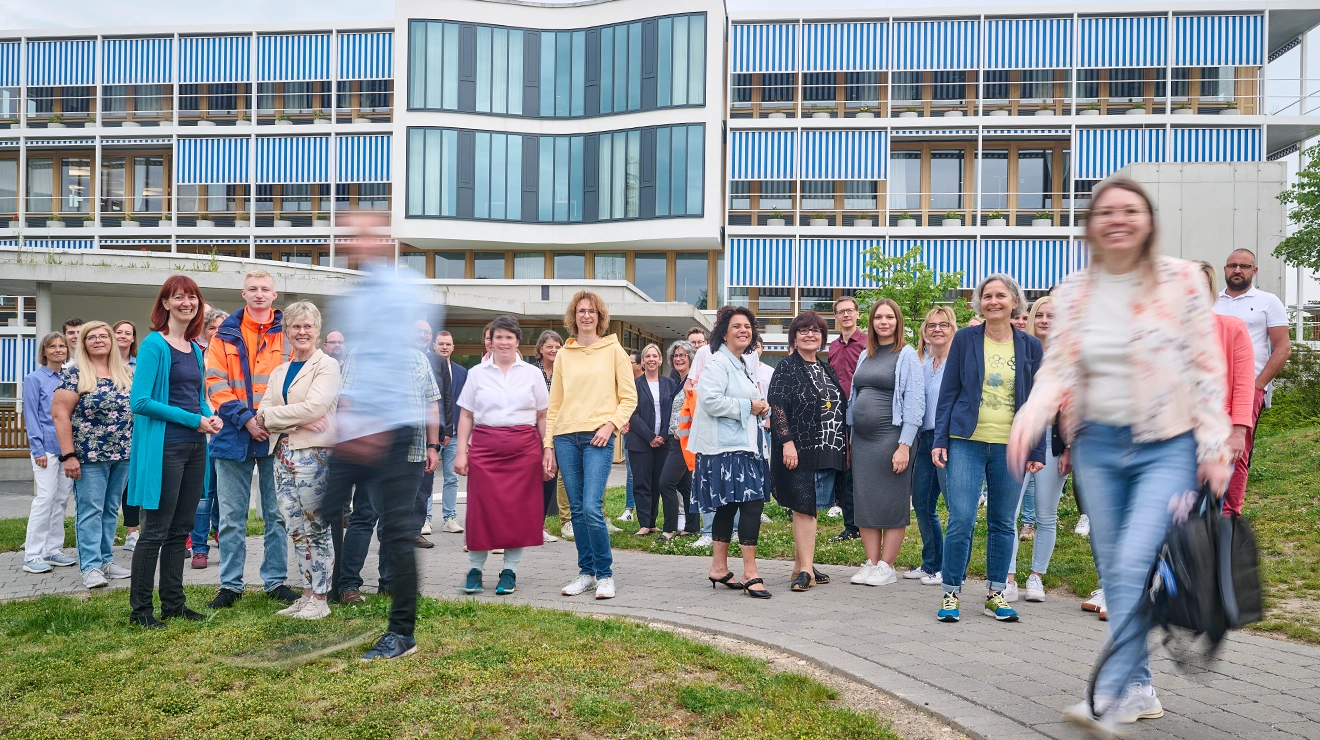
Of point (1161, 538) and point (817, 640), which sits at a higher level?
point (1161, 538)

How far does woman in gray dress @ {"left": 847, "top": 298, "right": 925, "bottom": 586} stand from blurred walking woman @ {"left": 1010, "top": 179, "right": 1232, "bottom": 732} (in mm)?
3174

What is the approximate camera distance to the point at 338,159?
4234 cm

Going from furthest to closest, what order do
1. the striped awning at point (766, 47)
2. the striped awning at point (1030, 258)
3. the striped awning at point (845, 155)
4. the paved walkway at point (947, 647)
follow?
the striped awning at point (766, 47) < the striped awning at point (845, 155) < the striped awning at point (1030, 258) < the paved walkway at point (947, 647)

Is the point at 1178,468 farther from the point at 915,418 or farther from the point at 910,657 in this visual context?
the point at 915,418

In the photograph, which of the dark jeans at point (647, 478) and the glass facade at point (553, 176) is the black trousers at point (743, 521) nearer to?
the dark jeans at point (647, 478)

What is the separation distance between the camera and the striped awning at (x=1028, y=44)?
39188 millimetres

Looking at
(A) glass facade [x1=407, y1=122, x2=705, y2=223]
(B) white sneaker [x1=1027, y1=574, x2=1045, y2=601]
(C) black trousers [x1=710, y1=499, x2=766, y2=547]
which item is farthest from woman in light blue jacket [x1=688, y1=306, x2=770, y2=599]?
(A) glass facade [x1=407, y1=122, x2=705, y2=223]

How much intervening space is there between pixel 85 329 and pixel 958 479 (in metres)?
7.06

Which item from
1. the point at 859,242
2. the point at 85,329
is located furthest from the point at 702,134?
the point at 85,329

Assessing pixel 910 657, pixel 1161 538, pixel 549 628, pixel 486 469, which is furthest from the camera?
pixel 486 469

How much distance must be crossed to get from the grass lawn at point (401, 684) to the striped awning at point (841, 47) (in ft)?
125

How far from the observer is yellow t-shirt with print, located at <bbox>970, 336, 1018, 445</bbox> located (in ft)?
19.9

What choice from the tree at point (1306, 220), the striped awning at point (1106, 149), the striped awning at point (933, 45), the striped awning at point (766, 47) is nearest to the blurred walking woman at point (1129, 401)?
the tree at point (1306, 220)

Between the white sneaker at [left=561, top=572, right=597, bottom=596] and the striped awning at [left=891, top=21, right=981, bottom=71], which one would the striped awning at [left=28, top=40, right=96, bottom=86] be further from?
the white sneaker at [left=561, top=572, right=597, bottom=596]
